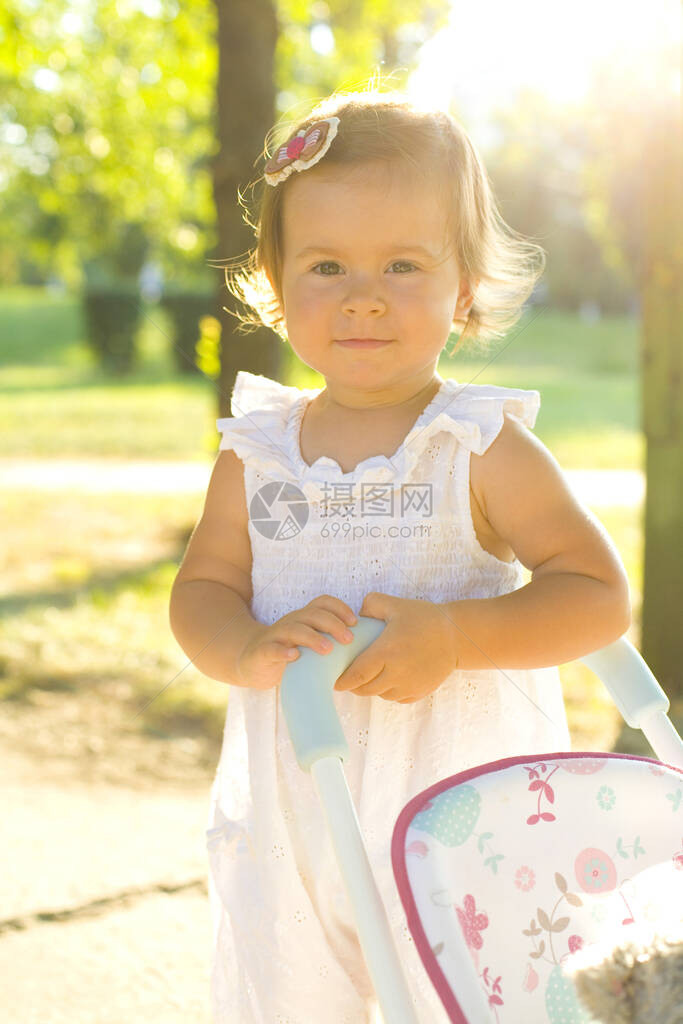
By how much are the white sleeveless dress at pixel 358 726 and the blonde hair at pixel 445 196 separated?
0.71 feet

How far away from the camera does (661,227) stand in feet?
11.0

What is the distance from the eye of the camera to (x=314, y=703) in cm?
107

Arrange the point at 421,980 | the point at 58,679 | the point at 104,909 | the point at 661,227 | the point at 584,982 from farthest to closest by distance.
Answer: the point at 58,679
the point at 661,227
the point at 104,909
the point at 421,980
the point at 584,982

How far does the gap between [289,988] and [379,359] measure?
83 cm

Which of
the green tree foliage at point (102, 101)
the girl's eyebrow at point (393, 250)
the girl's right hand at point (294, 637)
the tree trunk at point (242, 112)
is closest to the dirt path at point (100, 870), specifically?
the girl's right hand at point (294, 637)

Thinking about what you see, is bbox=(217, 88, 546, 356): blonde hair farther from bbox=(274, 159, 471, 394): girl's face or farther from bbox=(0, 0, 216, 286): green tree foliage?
bbox=(0, 0, 216, 286): green tree foliage

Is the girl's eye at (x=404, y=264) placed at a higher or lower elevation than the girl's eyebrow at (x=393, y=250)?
lower

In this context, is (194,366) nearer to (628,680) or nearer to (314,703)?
(628,680)

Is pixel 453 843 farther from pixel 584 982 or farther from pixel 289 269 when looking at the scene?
pixel 289 269

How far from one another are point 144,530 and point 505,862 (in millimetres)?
5914

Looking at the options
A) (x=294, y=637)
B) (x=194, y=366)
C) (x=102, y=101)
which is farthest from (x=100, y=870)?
(x=102, y=101)

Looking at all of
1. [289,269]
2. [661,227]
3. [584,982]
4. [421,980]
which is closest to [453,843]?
[584,982]

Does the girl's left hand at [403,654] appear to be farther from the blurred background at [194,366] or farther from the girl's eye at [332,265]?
the blurred background at [194,366]

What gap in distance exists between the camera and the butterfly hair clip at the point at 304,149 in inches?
56.3
